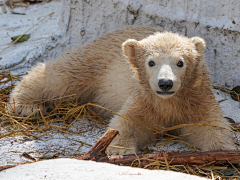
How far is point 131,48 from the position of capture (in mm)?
3359

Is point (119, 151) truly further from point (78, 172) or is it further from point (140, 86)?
point (78, 172)

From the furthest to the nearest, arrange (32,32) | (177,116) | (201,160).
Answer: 1. (32,32)
2. (177,116)
3. (201,160)

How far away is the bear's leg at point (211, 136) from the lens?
3111 mm

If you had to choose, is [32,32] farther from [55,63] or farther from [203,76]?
[203,76]

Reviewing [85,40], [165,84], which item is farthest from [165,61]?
[85,40]

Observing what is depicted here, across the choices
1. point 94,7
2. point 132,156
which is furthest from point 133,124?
point 94,7

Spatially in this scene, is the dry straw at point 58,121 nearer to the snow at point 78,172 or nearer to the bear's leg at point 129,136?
the bear's leg at point 129,136

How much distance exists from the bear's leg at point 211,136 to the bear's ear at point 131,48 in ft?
3.11

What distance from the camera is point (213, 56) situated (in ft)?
14.5

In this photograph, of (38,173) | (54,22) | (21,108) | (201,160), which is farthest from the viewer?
(54,22)

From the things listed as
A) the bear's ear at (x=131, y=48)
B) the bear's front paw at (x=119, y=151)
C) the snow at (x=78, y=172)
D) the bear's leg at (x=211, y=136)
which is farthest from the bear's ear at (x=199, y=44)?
the snow at (x=78, y=172)

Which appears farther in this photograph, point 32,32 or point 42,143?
point 32,32

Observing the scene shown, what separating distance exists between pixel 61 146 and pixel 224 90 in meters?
2.42

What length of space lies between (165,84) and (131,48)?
2.48ft
